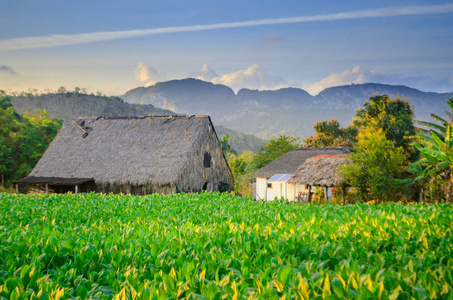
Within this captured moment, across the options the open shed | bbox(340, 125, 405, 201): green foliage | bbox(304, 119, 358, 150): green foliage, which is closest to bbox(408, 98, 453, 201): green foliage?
bbox(340, 125, 405, 201): green foliage

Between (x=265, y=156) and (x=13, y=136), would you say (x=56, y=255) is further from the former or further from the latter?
(x=265, y=156)

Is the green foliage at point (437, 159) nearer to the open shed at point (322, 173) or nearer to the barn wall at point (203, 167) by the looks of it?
the open shed at point (322, 173)

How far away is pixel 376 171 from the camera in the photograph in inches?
744

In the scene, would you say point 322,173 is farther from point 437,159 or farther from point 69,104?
point 69,104

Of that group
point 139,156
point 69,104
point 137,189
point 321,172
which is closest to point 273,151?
point 321,172

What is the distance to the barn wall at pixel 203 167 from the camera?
20766 mm

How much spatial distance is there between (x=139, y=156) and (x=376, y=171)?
40.5ft

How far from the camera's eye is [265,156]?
143 ft

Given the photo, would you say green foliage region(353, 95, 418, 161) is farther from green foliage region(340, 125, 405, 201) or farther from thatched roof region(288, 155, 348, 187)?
green foliage region(340, 125, 405, 201)

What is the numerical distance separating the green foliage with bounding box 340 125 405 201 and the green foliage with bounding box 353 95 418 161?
29.4 ft

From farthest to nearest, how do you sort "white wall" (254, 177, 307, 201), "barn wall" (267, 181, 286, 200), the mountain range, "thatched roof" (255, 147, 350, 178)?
the mountain range
"thatched roof" (255, 147, 350, 178)
"barn wall" (267, 181, 286, 200)
"white wall" (254, 177, 307, 201)

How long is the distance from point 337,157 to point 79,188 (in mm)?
15256

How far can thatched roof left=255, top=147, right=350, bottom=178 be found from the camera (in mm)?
32625

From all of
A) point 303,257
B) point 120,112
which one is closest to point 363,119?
point 303,257
